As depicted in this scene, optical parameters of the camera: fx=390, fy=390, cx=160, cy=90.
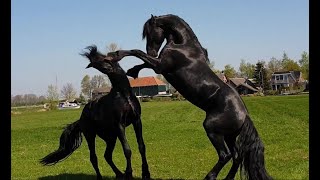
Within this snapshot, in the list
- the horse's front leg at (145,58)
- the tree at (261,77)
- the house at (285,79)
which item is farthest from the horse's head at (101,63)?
the house at (285,79)

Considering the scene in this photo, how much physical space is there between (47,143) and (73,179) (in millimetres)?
10764

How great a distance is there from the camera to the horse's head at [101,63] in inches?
242

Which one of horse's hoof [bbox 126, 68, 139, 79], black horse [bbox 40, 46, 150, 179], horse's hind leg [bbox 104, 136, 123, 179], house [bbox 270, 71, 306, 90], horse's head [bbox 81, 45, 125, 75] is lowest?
horse's hind leg [bbox 104, 136, 123, 179]

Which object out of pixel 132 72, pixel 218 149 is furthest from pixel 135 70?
pixel 218 149

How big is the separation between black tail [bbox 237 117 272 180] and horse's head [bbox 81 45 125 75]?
2.18m

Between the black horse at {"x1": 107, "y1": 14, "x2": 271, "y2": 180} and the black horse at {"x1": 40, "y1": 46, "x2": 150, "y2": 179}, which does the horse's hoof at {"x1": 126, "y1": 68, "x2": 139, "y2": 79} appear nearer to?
the black horse at {"x1": 107, "y1": 14, "x2": 271, "y2": 180}

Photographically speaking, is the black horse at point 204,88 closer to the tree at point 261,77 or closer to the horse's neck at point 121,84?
the horse's neck at point 121,84

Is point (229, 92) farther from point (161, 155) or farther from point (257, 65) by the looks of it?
point (257, 65)

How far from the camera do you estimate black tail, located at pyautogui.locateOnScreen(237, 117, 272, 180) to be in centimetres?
561

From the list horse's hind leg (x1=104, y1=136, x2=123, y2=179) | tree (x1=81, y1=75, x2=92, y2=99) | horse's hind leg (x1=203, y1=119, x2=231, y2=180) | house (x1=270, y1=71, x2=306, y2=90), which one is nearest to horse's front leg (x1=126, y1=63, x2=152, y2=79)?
horse's hind leg (x1=203, y1=119, x2=231, y2=180)

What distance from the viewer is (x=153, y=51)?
5.86 meters

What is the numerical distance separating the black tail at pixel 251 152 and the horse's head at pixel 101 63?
2179mm
